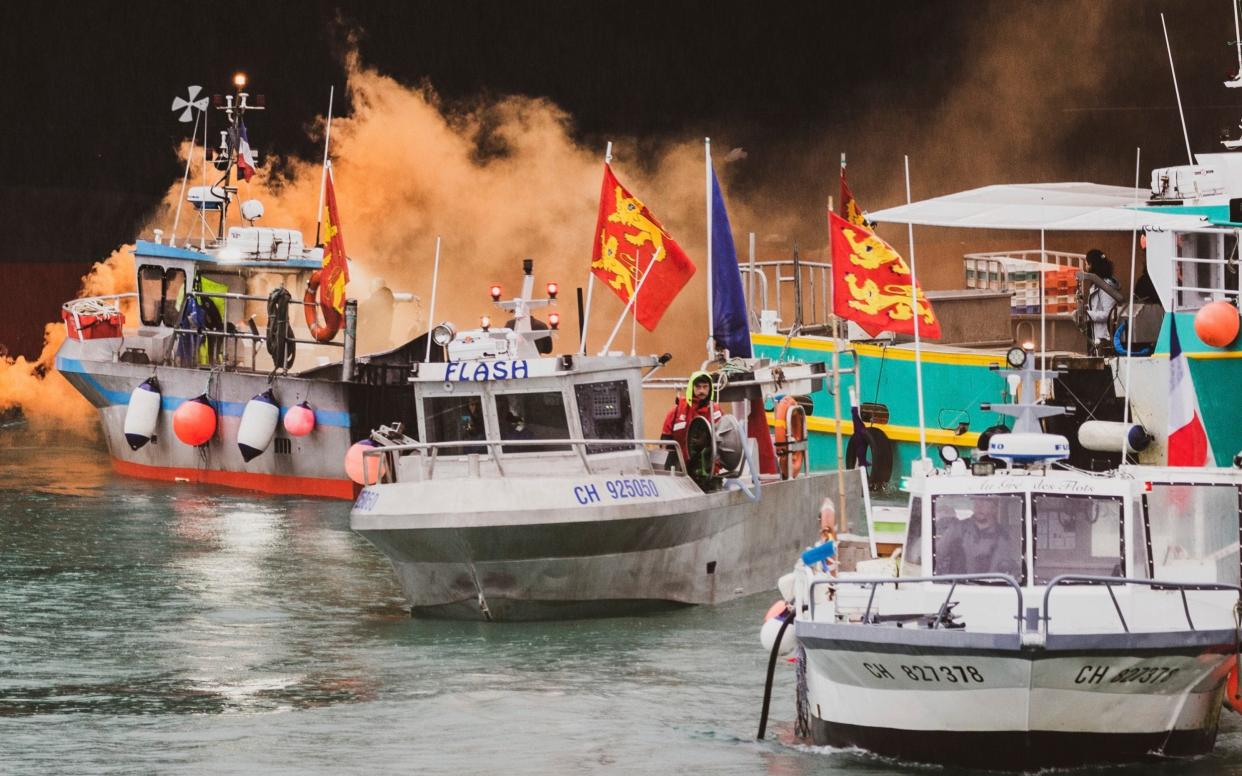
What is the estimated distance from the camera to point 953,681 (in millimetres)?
13164

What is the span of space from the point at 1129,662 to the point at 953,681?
1.16 metres

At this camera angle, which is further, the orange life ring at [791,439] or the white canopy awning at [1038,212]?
the orange life ring at [791,439]

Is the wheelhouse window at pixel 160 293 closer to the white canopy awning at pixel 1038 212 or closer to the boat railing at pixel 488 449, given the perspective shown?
the white canopy awning at pixel 1038 212

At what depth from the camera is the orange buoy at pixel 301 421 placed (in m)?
33.4

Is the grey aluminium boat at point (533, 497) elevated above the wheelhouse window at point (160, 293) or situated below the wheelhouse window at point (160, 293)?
below

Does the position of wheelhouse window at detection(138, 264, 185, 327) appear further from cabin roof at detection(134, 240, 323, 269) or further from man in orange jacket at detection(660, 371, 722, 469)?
man in orange jacket at detection(660, 371, 722, 469)

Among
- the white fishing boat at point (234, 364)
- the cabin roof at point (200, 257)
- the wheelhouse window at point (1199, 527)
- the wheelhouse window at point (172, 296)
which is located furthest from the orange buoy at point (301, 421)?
the wheelhouse window at point (1199, 527)

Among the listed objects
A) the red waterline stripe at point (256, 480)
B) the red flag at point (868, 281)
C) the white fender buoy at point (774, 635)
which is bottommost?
the white fender buoy at point (774, 635)

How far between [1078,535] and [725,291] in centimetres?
927

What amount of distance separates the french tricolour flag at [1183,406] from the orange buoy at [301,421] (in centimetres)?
1493

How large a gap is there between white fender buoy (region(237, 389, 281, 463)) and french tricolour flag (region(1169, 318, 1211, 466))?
15683mm

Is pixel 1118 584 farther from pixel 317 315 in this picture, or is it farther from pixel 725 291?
pixel 317 315

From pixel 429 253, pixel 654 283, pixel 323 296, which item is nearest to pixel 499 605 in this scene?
pixel 654 283

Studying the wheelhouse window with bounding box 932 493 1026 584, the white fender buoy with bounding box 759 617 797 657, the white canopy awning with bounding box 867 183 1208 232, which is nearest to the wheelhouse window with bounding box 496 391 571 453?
the white canopy awning with bounding box 867 183 1208 232
